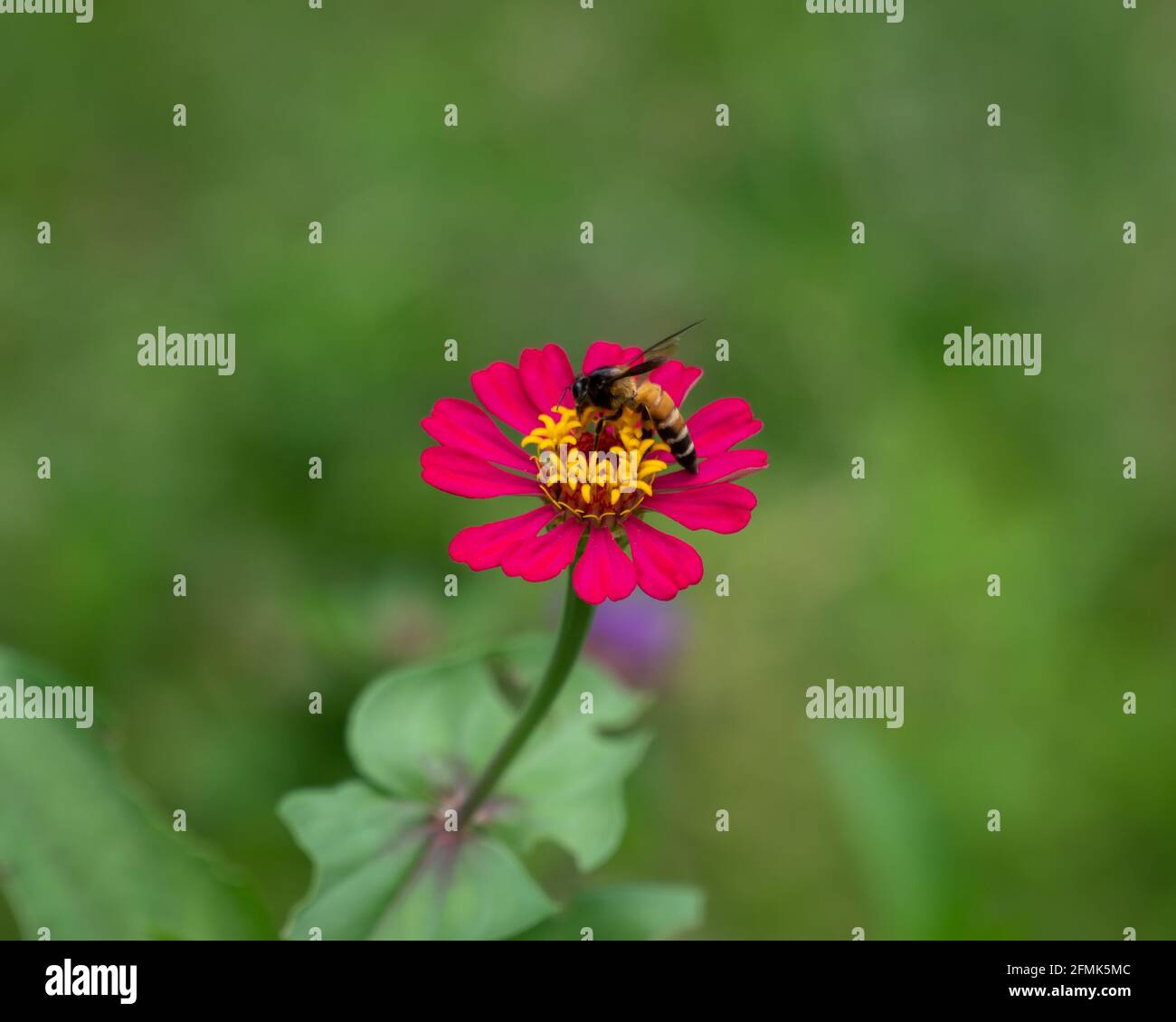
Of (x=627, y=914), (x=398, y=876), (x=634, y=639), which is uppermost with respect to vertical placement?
(x=634, y=639)

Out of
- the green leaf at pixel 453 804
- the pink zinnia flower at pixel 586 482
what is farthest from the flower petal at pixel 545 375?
the green leaf at pixel 453 804

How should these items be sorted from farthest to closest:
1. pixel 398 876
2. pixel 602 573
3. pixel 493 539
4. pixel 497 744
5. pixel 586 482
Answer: pixel 497 744 → pixel 398 876 → pixel 586 482 → pixel 493 539 → pixel 602 573

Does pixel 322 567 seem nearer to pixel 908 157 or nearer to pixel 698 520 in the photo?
pixel 698 520

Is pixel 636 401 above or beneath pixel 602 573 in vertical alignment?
above

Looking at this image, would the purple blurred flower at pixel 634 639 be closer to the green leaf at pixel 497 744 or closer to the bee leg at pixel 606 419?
the green leaf at pixel 497 744

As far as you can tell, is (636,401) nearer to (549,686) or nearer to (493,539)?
(493,539)

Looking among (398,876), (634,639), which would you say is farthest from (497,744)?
(634,639)

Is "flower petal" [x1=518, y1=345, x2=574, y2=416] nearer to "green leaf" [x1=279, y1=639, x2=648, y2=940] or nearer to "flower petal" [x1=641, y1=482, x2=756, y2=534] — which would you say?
"flower petal" [x1=641, y1=482, x2=756, y2=534]

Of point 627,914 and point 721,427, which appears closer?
point 721,427
